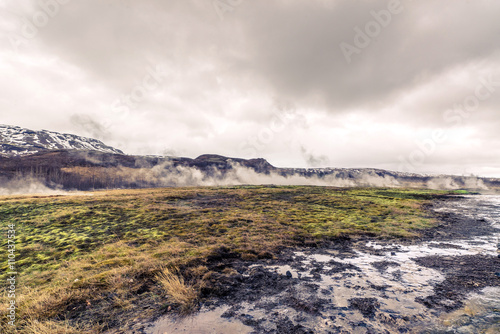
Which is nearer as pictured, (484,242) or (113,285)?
(113,285)

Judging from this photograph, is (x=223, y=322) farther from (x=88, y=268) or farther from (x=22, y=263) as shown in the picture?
(x=22, y=263)

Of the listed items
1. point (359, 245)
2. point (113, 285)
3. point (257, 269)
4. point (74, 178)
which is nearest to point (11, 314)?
point (113, 285)

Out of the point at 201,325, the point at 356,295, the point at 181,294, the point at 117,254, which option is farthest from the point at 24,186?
the point at 356,295

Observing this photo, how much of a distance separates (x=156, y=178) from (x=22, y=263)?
159707 mm

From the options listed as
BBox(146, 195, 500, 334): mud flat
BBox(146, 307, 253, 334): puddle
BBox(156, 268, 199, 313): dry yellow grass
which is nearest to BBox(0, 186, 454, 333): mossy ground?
BBox(156, 268, 199, 313): dry yellow grass

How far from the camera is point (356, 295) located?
305 inches

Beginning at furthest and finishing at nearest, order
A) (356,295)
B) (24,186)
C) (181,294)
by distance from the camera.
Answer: (24,186), (356,295), (181,294)

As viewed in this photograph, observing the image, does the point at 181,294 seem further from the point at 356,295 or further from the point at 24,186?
the point at 24,186

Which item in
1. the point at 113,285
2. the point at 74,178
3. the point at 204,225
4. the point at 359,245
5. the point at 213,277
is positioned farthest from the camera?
the point at 74,178

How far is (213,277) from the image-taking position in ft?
30.2

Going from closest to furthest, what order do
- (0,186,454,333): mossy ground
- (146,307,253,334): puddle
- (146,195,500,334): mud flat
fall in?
1. (146,307,253,334): puddle
2. (146,195,500,334): mud flat
3. (0,186,454,333): mossy ground

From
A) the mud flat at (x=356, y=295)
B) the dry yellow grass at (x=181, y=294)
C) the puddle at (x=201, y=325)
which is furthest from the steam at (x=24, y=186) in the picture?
the mud flat at (x=356, y=295)

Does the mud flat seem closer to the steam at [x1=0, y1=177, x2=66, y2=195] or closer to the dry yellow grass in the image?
the dry yellow grass

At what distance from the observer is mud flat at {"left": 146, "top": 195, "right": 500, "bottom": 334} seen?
596 cm
